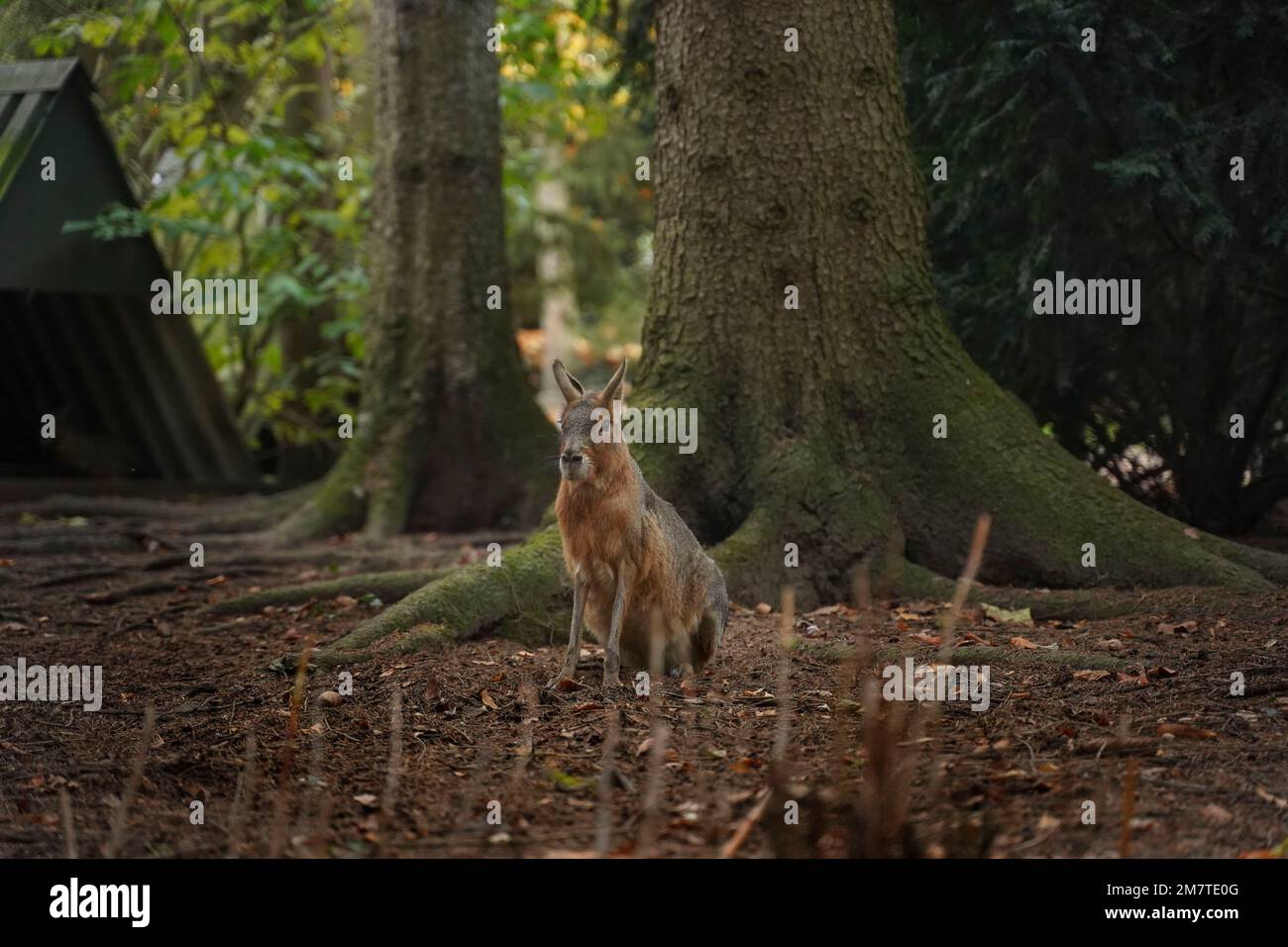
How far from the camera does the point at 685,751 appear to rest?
502 centimetres

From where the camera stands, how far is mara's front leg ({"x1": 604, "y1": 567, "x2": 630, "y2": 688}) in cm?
610

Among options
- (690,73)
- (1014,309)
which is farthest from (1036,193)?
(690,73)

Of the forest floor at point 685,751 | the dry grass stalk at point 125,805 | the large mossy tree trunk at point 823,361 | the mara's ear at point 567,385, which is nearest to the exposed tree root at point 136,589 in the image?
the forest floor at point 685,751

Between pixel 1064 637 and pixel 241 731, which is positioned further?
pixel 1064 637

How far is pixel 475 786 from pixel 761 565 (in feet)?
11.5

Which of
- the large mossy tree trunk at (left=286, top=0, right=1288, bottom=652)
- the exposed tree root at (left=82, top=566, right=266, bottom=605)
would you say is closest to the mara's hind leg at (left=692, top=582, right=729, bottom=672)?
the large mossy tree trunk at (left=286, top=0, right=1288, bottom=652)

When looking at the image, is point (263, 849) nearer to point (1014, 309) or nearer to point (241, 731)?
point (241, 731)

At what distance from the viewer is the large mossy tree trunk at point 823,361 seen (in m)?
7.81

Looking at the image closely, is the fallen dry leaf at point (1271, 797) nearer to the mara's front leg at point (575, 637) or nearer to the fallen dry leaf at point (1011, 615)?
the fallen dry leaf at point (1011, 615)

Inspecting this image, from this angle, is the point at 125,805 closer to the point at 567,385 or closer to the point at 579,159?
the point at 567,385

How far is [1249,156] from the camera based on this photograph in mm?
8422

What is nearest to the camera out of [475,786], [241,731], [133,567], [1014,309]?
[475,786]

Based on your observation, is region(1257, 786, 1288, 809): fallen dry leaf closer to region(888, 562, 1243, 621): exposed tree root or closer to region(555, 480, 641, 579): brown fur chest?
region(888, 562, 1243, 621): exposed tree root

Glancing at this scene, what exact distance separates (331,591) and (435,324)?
11.2 ft
